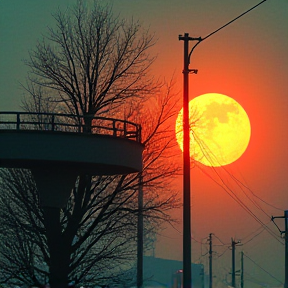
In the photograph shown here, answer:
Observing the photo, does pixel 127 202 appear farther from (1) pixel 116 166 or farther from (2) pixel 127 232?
(1) pixel 116 166

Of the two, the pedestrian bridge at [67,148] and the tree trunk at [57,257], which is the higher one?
the pedestrian bridge at [67,148]

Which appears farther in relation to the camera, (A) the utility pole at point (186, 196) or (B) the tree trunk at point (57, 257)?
(B) the tree trunk at point (57, 257)

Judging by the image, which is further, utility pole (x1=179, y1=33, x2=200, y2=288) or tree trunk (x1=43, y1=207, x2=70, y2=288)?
tree trunk (x1=43, y1=207, x2=70, y2=288)

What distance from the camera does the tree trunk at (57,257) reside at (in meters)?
41.5

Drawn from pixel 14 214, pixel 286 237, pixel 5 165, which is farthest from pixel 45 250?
pixel 286 237

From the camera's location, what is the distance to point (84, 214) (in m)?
44.7

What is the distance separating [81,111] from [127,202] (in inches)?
237

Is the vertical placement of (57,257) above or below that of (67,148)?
below

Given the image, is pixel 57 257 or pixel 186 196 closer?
pixel 186 196

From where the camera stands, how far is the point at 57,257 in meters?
42.6

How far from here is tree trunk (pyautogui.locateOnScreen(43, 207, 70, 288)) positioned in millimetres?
41469

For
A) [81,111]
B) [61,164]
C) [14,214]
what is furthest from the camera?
[81,111]

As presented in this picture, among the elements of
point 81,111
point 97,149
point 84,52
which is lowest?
point 97,149

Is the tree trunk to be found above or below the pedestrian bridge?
below
